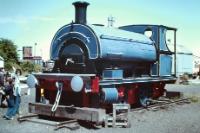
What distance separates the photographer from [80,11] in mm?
10945

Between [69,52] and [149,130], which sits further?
[69,52]

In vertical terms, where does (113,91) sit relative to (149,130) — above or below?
above

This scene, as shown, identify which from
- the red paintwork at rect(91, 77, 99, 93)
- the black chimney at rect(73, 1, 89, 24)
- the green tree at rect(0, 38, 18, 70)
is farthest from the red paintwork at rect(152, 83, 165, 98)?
the green tree at rect(0, 38, 18, 70)

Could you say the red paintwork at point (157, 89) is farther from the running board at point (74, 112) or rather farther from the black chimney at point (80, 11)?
the running board at point (74, 112)

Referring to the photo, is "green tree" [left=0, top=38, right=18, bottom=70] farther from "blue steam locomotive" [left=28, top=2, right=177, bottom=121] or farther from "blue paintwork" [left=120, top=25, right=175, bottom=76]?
"blue steam locomotive" [left=28, top=2, right=177, bottom=121]

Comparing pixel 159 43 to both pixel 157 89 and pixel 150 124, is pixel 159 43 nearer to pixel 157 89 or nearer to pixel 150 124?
pixel 157 89

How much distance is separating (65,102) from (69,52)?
1.63 metres

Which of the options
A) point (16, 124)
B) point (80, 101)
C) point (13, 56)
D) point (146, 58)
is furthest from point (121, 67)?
point (13, 56)

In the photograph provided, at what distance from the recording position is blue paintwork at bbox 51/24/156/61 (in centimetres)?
1046

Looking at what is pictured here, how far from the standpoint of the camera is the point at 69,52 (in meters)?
11.0

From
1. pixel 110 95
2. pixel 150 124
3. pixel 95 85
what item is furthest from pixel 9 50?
pixel 150 124

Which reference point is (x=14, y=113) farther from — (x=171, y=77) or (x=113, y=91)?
Answer: (x=171, y=77)

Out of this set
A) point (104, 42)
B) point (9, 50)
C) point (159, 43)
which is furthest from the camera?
point (9, 50)

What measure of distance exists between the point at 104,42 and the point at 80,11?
1.30m
